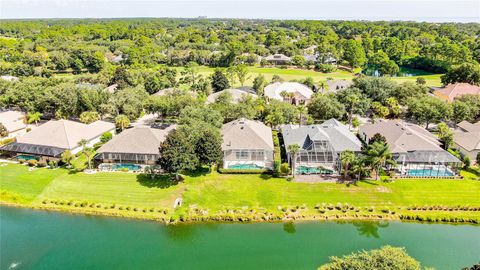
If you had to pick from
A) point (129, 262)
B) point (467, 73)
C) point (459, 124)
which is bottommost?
point (129, 262)

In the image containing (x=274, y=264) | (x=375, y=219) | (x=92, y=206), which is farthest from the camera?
(x=92, y=206)

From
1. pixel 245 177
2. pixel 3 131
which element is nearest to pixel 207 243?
pixel 245 177

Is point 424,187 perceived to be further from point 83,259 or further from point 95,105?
point 95,105

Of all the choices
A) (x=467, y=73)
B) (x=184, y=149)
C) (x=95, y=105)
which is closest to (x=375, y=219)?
(x=184, y=149)

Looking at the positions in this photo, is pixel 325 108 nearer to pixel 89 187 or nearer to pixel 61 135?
pixel 89 187

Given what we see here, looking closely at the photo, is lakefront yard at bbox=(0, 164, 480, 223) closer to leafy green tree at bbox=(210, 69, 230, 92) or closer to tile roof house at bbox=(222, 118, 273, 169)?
tile roof house at bbox=(222, 118, 273, 169)

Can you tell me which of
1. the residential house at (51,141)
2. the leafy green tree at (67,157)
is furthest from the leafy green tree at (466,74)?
the leafy green tree at (67,157)

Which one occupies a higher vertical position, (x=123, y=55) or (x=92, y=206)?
(x=123, y=55)
